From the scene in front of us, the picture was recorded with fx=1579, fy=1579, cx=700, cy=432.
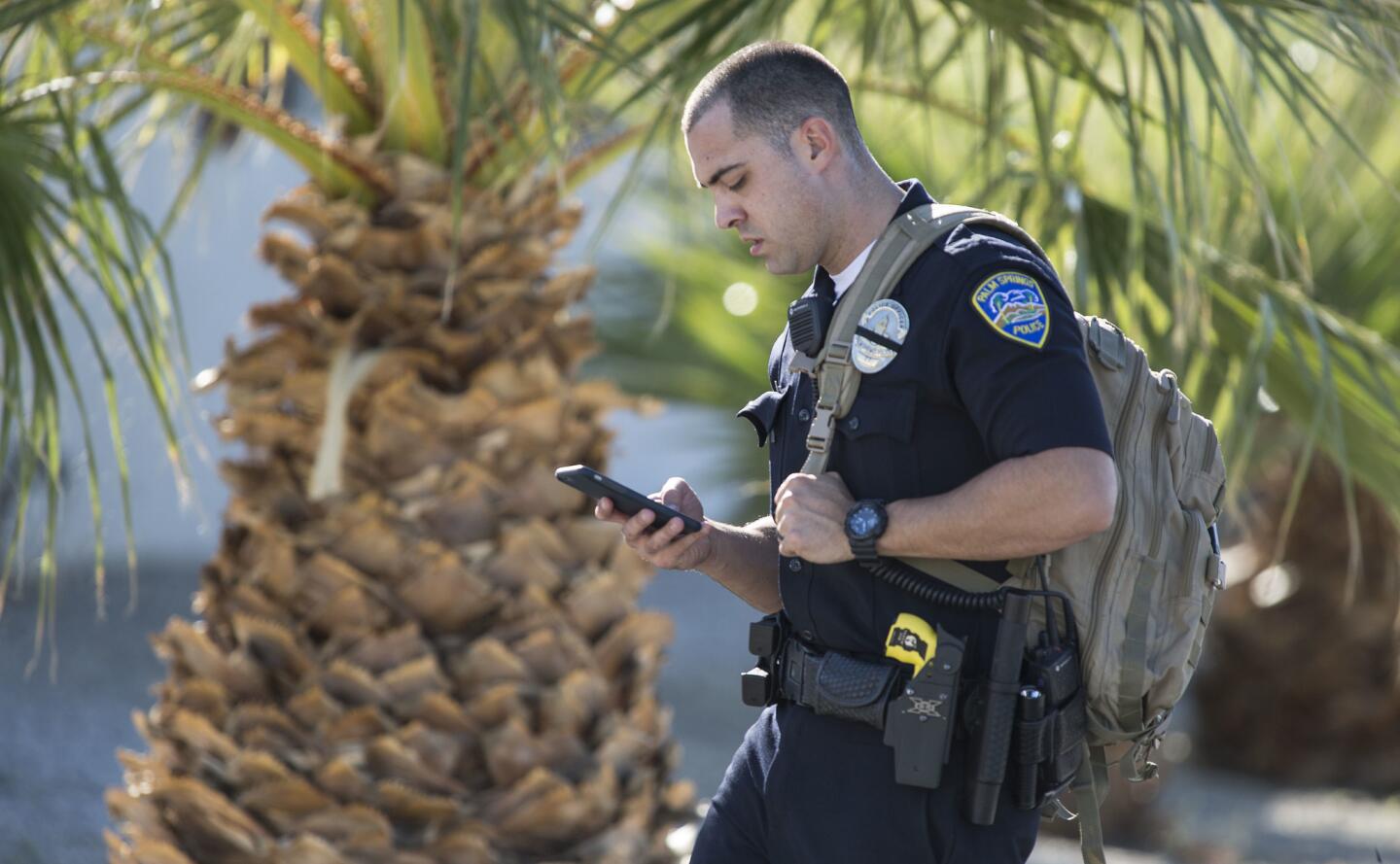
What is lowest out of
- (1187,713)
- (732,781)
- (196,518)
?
(732,781)

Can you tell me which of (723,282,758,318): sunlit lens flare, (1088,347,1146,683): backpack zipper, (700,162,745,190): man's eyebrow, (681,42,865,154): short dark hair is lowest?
(1088,347,1146,683): backpack zipper

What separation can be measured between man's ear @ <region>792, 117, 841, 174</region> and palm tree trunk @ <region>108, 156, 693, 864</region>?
1.41 meters

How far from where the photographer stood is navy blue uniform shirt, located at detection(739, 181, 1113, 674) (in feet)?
5.26

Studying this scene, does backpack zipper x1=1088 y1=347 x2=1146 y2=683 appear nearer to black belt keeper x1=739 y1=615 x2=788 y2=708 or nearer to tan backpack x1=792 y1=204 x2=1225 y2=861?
tan backpack x1=792 y1=204 x2=1225 y2=861

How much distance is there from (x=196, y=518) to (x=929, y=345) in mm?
6714

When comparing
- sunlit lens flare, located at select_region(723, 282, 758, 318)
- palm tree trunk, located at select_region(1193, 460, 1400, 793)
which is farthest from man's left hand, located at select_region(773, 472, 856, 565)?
palm tree trunk, located at select_region(1193, 460, 1400, 793)

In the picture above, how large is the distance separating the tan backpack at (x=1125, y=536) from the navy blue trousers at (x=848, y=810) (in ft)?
0.49

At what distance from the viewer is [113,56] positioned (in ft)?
9.85

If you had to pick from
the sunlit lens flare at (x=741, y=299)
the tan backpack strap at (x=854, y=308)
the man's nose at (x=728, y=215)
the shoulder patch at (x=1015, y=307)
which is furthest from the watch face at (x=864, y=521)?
the sunlit lens flare at (x=741, y=299)

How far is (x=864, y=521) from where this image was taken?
1.66 metres

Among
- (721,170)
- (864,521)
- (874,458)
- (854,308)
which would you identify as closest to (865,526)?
(864,521)

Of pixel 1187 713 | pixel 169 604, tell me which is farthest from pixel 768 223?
pixel 1187 713

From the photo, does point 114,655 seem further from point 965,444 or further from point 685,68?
point 965,444

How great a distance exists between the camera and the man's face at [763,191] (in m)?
1.79
